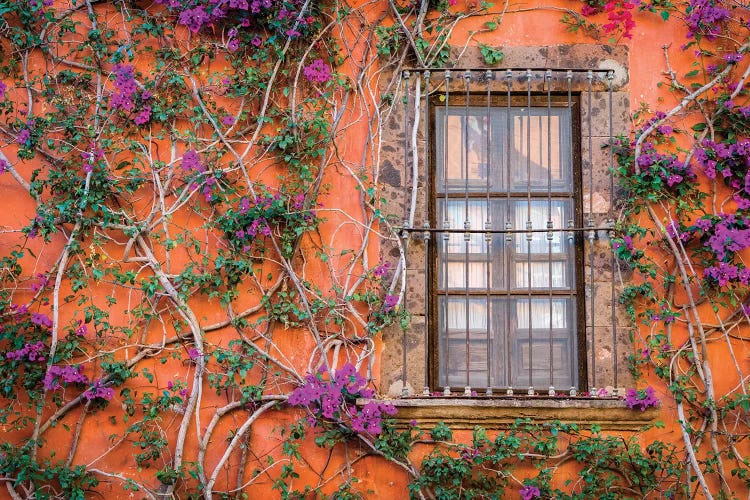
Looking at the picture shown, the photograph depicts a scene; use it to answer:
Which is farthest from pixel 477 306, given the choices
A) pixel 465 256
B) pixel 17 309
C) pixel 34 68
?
pixel 34 68

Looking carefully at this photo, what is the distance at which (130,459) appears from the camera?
4.75 meters

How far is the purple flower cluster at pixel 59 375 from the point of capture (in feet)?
15.3

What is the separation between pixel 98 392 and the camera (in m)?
4.67

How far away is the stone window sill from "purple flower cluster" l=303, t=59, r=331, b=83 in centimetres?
172

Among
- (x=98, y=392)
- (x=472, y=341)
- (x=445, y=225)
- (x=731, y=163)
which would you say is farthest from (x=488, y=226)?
(x=98, y=392)

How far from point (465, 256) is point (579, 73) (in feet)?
3.83

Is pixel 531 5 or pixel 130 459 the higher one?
pixel 531 5

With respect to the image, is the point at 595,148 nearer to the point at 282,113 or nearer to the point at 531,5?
the point at 531,5

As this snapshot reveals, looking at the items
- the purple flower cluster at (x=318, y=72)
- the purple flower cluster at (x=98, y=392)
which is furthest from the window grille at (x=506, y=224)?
the purple flower cluster at (x=98, y=392)

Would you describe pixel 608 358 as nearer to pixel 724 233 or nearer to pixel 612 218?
pixel 612 218

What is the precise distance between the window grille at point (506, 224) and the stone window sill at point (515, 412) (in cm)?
11

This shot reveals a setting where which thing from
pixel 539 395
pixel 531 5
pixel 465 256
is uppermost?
pixel 531 5

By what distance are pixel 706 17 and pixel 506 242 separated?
1597 mm

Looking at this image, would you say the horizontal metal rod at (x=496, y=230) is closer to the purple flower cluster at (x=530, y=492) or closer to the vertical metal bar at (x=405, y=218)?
the vertical metal bar at (x=405, y=218)
